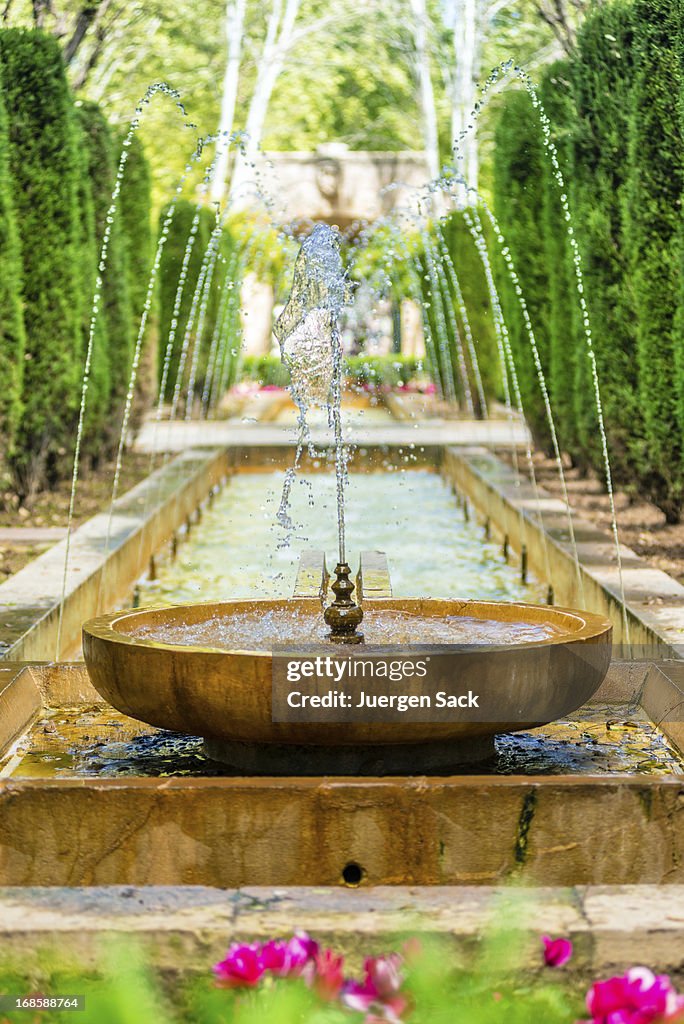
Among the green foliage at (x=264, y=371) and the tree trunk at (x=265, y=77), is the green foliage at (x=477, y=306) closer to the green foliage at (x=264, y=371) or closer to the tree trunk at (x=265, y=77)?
the tree trunk at (x=265, y=77)

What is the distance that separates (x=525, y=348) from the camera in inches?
551

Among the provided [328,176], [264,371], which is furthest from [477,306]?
[328,176]

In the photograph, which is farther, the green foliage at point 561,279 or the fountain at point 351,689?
the green foliage at point 561,279

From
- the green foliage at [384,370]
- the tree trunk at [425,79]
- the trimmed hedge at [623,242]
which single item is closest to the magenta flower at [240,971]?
the trimmed hedge at [623,242]

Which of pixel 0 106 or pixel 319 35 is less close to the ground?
pixel 319 35

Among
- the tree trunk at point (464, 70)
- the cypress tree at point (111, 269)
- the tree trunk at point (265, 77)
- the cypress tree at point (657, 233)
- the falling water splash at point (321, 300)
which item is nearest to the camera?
the falling water splash at point (321, 300)

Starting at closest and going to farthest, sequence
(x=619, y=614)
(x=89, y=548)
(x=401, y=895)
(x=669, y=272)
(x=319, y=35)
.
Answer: (x=401, y=895)
(x=619, y=614)
(x=89, y=548)
(x=669, y=272)
(x=319, y=35)

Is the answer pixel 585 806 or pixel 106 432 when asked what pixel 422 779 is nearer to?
pixel 585 806

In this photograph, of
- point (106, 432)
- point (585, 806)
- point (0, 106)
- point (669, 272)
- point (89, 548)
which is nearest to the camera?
point (585, 806)

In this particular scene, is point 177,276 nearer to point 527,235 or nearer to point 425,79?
point 527,235

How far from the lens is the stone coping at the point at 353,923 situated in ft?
7.84

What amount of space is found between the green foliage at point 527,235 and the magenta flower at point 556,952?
1136 centimetres

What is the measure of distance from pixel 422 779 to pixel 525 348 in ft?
36.5

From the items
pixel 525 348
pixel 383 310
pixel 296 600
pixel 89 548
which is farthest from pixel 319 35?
pixel 296 600
